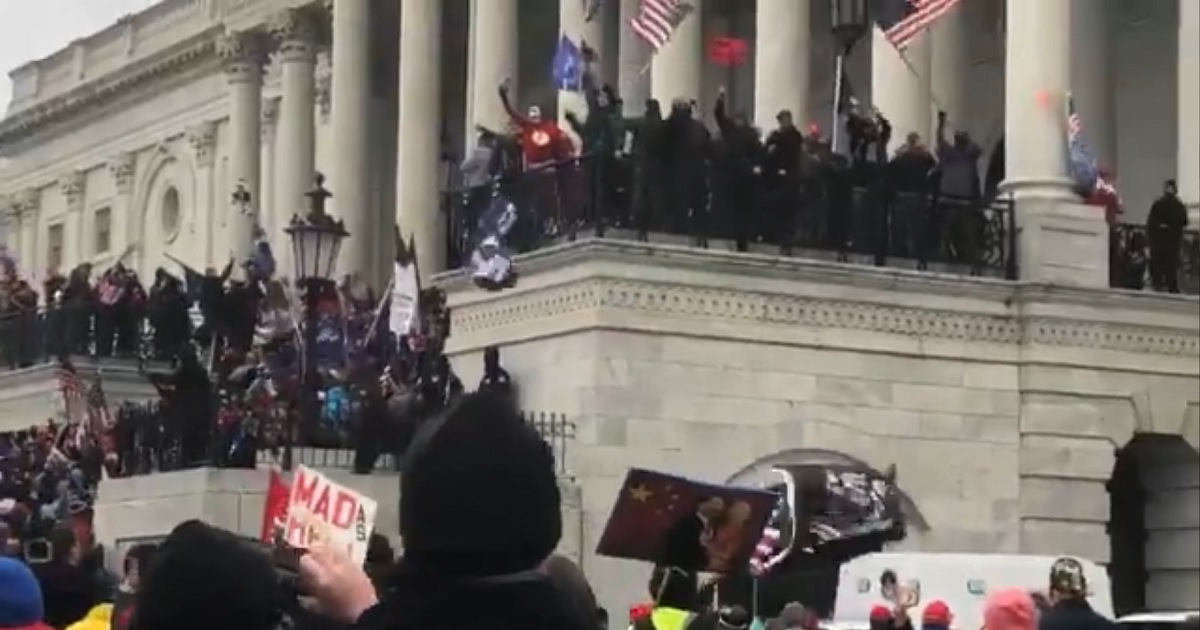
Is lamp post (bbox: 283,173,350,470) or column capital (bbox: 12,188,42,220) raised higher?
column capital (bbox: 12,188,42,220)

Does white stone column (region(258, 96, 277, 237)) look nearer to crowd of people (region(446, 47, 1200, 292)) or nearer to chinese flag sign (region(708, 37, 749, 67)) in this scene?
chinese flag sign (region(708, 37, 749, 67))

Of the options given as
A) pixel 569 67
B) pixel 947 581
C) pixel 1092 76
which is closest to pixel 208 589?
pixel 947 581

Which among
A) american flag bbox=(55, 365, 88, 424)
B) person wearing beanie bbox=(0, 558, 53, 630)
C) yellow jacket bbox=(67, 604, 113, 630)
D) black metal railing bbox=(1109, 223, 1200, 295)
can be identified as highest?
black metal railing bbox=(1109, 223, 1200, 295)

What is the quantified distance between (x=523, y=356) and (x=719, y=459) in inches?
92.8

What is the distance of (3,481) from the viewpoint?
32.8 metres

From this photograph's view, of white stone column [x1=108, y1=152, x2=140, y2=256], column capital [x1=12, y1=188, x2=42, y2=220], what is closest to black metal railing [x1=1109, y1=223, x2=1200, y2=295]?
white stone column [x1=108, y1=152, x2=140, y2=256]

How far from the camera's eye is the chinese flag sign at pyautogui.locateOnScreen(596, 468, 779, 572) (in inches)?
480

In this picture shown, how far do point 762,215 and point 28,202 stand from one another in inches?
2088

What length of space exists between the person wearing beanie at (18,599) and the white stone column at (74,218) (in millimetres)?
67554

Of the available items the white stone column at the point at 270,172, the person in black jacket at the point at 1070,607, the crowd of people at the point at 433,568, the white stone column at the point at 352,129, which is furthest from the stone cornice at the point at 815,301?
the white stone column at the point at 270,172

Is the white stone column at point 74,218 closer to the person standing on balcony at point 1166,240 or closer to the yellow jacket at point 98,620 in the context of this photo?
the person standing on balcony at point 1166,240

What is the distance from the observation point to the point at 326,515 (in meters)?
8.80

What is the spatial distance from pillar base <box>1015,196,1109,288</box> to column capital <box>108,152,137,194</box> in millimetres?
A: 43940

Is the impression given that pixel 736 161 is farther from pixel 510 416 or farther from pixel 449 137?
pixel 510 416
